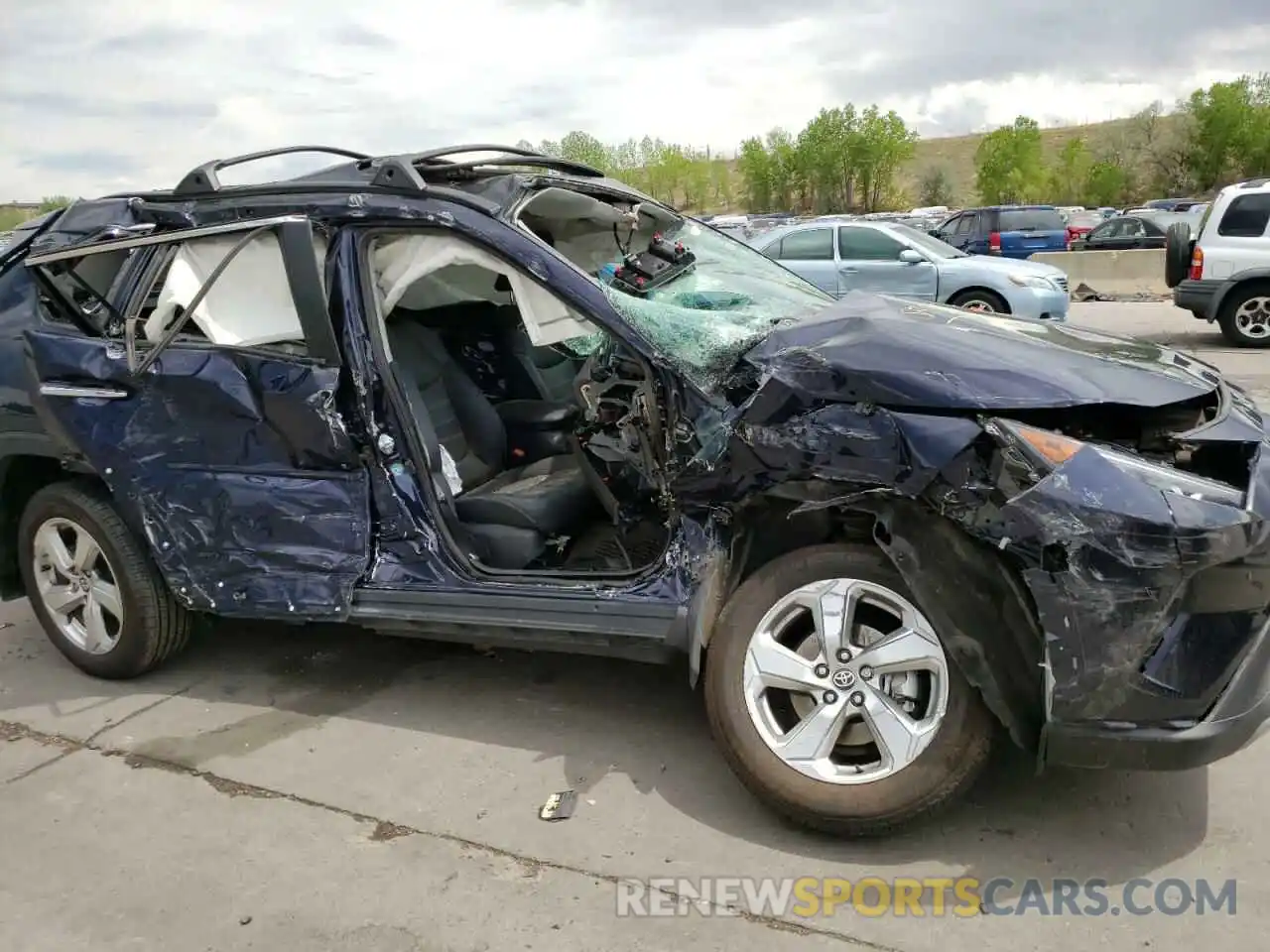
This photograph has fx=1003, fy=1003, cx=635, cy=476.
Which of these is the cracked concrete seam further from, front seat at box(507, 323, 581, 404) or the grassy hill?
the grassy hill

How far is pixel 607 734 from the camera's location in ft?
11.5

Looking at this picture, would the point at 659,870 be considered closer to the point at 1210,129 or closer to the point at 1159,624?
the point at 1159,624

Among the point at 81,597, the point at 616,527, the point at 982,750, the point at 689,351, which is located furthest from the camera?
the point at 81,597

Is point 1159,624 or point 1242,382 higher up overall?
point 1159,624

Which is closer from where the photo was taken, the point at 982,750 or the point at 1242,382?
→ the point at 982,750

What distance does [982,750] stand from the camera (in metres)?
2.63

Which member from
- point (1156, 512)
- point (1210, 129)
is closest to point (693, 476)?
point (1156, 512)

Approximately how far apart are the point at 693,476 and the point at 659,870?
1.11 metres

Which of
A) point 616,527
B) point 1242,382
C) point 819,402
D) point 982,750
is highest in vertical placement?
point 819,402

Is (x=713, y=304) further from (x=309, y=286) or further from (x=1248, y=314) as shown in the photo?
(x=1248, y=314)

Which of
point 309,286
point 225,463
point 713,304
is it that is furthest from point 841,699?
point 225,463

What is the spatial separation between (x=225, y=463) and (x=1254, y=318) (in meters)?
11.9

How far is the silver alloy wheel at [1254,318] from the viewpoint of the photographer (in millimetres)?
11508

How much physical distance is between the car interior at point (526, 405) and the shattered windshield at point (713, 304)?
134mm
